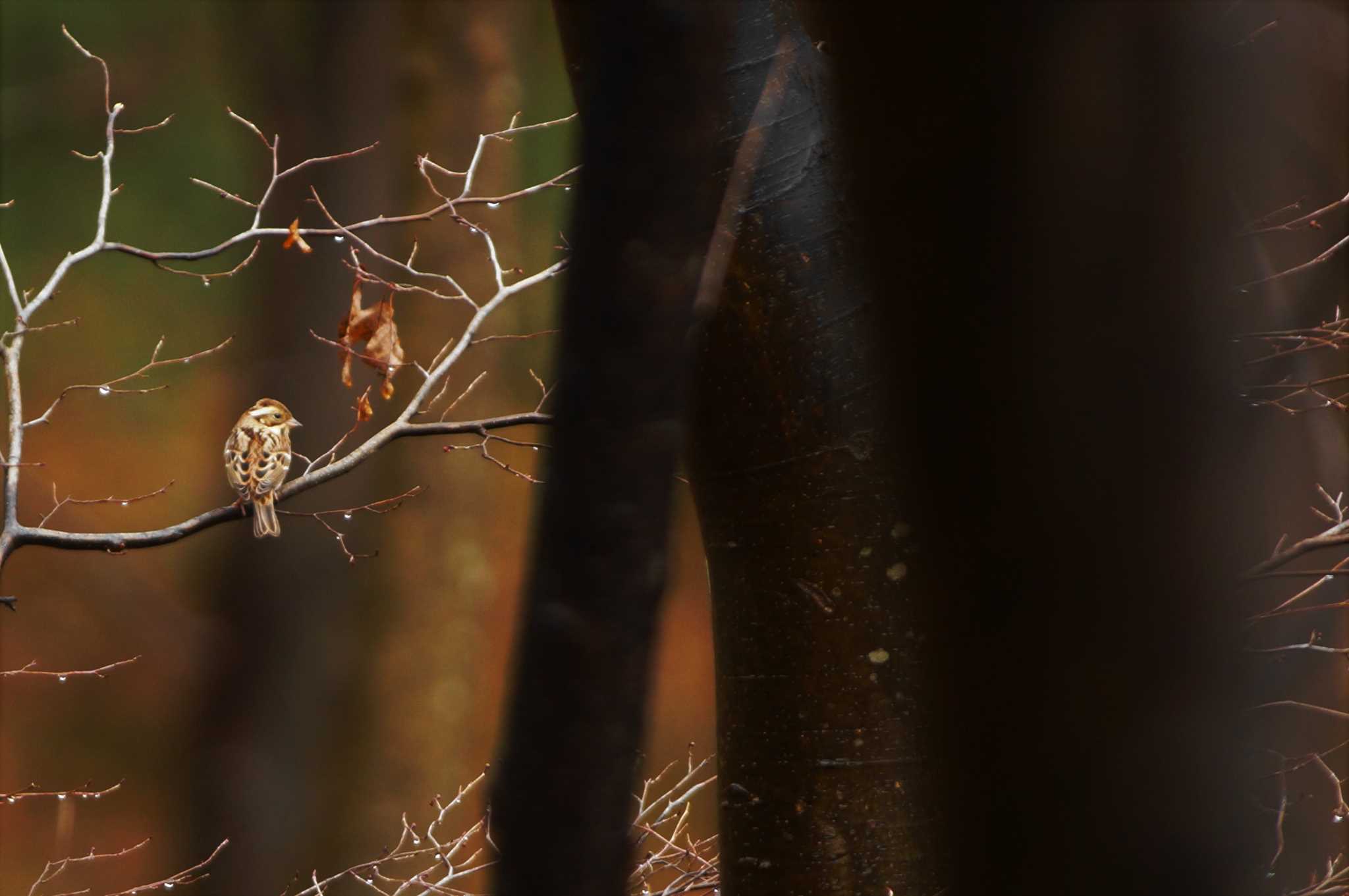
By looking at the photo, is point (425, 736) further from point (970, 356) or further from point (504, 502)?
point (970, 356)

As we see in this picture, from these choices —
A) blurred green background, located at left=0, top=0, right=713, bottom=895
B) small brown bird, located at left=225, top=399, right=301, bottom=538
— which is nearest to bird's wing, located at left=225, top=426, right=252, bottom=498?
small brown bird, located at left=225, top=399, right=301, bottom=538

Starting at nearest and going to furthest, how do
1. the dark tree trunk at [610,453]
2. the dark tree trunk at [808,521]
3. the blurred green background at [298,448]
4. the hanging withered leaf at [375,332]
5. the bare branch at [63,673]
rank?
the dark tree trunk at [610,453] → the dark tree trunk at [808,521] → the bare branch at [63,673] → the hanging withered leaf at [375,332] → the blurred green background at [298,448]

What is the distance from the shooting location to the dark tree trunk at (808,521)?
38.5 inches

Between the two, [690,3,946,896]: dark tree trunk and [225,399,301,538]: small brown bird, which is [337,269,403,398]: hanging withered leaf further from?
[690,3,946,896]: dark tree trunk

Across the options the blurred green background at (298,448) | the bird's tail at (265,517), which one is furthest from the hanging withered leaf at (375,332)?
the blurred green background at (298,448)

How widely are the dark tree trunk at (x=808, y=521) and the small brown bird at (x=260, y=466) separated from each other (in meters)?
0.81

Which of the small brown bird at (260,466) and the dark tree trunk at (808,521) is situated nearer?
the dark tree trunk at (808,521)

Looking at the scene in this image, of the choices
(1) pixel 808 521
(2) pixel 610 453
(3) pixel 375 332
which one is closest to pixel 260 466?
(3) pixel 375 332

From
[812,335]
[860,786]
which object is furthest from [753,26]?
[860,786]

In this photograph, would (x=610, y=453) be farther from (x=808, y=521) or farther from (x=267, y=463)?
(x=267, y=463)

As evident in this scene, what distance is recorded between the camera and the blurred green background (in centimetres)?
250

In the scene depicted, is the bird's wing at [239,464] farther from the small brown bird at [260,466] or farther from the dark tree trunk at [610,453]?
the dark tree trunk at [610,453]

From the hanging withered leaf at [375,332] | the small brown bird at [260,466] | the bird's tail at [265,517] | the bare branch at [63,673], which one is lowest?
the bare branch at [63,673]

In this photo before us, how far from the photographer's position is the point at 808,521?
1.01 metres
